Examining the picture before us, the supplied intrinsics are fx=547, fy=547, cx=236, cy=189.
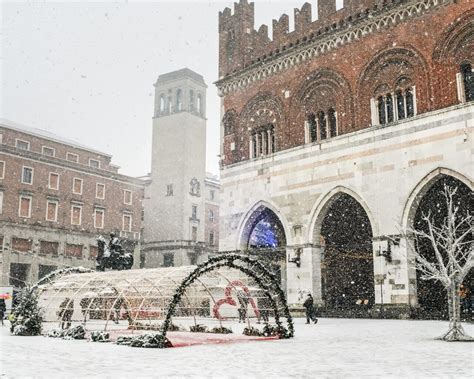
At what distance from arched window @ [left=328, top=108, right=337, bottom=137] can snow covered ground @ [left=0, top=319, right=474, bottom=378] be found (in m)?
12.2

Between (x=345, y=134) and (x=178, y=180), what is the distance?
3334 centimetres

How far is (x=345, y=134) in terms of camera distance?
23.6 metres

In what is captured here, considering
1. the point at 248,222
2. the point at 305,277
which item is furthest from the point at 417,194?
the point at 248,222

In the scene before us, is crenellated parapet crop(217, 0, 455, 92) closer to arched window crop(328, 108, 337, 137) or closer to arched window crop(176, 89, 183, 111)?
arched window crop(328, 108, 337, 137)

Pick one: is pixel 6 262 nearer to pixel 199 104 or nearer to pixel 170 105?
pixel 170 105

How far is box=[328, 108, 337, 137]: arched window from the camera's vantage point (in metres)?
24.5

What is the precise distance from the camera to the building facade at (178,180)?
54.7 meters

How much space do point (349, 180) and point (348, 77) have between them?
180 inches

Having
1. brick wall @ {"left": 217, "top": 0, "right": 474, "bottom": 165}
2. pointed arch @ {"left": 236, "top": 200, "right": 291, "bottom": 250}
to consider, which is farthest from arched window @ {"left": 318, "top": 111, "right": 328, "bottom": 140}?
pointed arch @ {"left": 236, "top": 200, "right": 291, "bottom": 250}

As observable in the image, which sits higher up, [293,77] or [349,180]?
[293,77]

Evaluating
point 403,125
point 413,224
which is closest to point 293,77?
point 403,125

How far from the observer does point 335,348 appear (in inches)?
463

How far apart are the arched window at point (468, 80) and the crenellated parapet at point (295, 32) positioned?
9.03 feet

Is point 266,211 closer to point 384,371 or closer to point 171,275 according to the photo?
point 171,275
